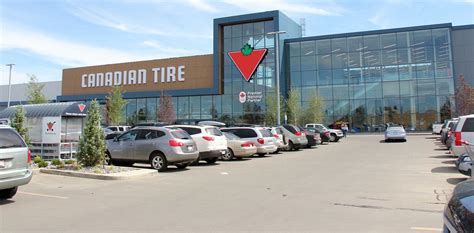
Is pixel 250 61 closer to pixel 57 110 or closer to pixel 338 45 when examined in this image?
pixel 338 45

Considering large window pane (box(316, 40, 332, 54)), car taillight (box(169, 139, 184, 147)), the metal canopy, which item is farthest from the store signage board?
large window pane (box(316, 40, 332, 54))

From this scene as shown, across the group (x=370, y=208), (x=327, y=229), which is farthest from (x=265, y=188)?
(x=327, y=229)

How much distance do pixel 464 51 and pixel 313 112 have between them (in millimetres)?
20190

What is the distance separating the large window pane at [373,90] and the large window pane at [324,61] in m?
5.27

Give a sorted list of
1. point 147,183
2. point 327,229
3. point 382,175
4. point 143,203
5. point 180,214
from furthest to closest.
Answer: point 382,175
point 147,183
point 143,203
point 180,214
point 327,229

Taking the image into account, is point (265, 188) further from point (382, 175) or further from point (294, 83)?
point (294, 83)

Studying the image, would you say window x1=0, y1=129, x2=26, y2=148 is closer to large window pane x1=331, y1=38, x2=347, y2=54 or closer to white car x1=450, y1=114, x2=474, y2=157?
white car x1=450, y1=114, x2=474, y2=157

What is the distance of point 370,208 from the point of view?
7.87m

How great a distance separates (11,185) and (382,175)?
1023 centimetres

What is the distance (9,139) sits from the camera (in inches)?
339

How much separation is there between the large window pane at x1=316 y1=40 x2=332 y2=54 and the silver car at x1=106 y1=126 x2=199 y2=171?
4037cm

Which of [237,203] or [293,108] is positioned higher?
[293,108]

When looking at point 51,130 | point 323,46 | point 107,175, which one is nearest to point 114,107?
point 323,46

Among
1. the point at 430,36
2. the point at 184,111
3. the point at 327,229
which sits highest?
the point at 430,36
